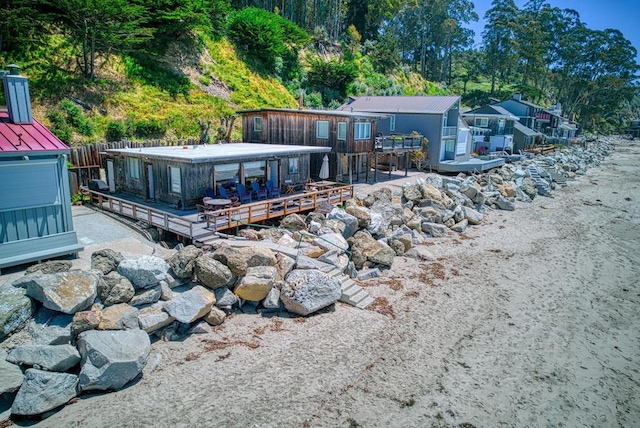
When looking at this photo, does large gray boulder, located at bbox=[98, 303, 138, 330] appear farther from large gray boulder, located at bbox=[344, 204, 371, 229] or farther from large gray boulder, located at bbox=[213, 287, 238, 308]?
large gray boulder, located at bbox=[344, 204, 371, 229]

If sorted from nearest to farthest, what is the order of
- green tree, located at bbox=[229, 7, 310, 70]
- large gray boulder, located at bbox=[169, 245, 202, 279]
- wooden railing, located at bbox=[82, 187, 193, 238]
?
large gray boulder, located at bbox=[169, 245, 202, 279] → wooden railing, located at bbox=[82, 187, 193, 238] → green tree, located at bbox=[229, 7, 310, 70]

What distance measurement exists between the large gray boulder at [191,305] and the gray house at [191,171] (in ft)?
24.8

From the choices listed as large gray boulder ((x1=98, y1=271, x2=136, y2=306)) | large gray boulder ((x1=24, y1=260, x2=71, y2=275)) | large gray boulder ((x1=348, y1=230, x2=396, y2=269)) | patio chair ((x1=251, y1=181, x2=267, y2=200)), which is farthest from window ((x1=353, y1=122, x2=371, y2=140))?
large gray boulder ((x1=24, y1=260, x2=71, y2=275))

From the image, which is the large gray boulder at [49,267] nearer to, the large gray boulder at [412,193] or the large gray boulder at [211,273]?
the large gray boulder at [211,273]

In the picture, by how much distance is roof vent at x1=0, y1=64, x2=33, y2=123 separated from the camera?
12945mm

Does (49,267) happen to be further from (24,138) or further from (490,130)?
(490,130)

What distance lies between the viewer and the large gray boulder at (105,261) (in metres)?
12.0

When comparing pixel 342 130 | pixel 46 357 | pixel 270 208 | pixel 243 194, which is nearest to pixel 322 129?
pixel 342 130

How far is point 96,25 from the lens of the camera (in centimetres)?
2997

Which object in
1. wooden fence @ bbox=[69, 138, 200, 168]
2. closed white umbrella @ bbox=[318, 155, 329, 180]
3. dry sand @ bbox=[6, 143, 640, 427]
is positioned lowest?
dry sand @ bbox=[6, 143, 640, 427]

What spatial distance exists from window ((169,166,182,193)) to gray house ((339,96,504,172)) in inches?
774

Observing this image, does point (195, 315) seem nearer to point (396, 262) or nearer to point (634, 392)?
point (396, 262)

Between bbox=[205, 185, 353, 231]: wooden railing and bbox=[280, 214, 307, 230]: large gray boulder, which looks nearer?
bbox=[205, 185, 353, 231]: wooden railing

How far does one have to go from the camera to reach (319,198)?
21.8 m
